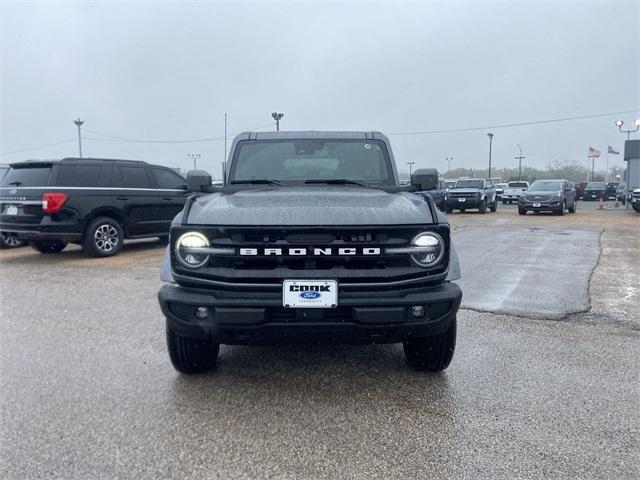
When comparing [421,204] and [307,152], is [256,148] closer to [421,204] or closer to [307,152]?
[307,152]

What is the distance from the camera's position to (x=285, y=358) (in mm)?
4141

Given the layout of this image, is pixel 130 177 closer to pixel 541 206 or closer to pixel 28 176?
pixel 28 176

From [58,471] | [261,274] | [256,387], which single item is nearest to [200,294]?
[261,274]

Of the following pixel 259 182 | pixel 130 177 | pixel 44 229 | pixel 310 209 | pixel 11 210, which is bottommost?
pixel 44 229

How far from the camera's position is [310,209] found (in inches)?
131

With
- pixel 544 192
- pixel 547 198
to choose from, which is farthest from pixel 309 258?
pixel 544 192

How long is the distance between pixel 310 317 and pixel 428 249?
86cm

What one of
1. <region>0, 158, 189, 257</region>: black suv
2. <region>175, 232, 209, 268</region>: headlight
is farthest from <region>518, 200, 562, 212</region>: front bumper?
<region>175, 232, 209, 268</region>: headlight

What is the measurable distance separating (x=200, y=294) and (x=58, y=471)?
1170 millimetres

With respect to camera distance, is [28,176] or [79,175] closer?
[28,176]

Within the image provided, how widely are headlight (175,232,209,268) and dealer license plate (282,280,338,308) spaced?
58 centimetres

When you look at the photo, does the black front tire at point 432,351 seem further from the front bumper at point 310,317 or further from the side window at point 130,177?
the side window at point 130,177

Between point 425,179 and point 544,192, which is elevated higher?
point 425,179

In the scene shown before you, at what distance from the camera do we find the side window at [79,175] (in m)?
8.95
